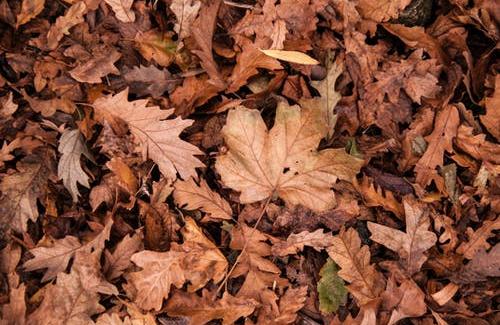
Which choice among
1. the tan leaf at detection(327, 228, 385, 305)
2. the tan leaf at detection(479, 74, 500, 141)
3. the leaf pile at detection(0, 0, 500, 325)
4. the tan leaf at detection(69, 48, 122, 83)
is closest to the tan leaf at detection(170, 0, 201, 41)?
the leaf pile at detection(0, 0, 500, 325)

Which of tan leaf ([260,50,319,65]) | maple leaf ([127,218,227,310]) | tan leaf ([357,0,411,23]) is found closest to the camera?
maple leaf ([127,218,227,310])

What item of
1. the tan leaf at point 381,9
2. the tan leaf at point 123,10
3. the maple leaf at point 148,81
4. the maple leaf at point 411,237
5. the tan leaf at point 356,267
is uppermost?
the tan leaf at point 381,9

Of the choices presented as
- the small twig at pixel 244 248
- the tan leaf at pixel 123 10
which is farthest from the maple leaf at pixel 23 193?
the small twig at pixel 244 248

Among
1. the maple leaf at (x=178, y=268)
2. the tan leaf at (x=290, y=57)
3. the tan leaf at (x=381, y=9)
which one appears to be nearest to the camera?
the maple leaf at (x=178, y=268)

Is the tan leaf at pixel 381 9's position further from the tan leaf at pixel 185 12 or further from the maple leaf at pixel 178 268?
the maple leaf at pixel 178 268

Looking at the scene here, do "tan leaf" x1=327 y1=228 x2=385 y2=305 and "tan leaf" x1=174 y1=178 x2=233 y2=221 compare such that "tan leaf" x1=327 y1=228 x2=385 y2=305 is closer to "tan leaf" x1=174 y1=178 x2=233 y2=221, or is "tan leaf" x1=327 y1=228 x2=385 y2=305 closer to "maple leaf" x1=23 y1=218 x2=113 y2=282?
"tan leaf" x1=174 y1=178 x2=233 y2=221

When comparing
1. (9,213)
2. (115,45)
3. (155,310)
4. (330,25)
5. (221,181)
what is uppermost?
(330,25)

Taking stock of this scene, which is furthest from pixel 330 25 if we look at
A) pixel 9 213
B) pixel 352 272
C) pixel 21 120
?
pixel 9 213

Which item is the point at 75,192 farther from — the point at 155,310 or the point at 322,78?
the point at 322,78
